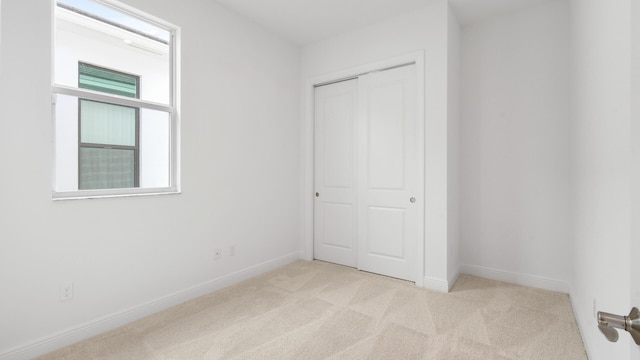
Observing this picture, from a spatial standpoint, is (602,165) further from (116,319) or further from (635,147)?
(116,319)

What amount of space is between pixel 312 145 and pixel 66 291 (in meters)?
2.67

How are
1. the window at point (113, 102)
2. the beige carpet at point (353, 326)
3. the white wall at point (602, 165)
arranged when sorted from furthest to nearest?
the window at point (113, 102)
the beige carpet at point (353, 326)
the white wall at point (602, 165)

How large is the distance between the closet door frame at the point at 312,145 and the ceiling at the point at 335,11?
17.8 inches

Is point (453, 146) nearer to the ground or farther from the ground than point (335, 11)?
nearer to the ground

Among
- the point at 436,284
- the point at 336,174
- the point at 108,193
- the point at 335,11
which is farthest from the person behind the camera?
the point at 336,174

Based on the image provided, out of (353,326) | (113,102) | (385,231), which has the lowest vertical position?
(353,326)

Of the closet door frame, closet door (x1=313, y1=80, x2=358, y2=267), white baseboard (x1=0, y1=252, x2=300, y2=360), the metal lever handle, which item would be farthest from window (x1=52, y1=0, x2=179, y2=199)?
the metal lever handle

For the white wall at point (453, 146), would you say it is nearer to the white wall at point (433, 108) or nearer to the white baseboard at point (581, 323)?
the white wall at point (433, 108)

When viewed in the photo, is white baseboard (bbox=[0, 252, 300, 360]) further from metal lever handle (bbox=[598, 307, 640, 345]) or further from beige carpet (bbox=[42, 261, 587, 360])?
metal lever handle (bbox=[598, 307, 640, 345])

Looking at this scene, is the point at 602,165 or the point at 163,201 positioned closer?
the point at 602,165

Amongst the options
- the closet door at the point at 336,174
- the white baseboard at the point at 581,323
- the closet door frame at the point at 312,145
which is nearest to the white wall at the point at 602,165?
the white baseboard at the point at 581,323

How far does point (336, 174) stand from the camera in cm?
363

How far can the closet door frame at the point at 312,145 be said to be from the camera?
9.49 ft

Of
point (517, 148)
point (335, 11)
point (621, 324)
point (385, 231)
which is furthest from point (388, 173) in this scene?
point (621, 324)
